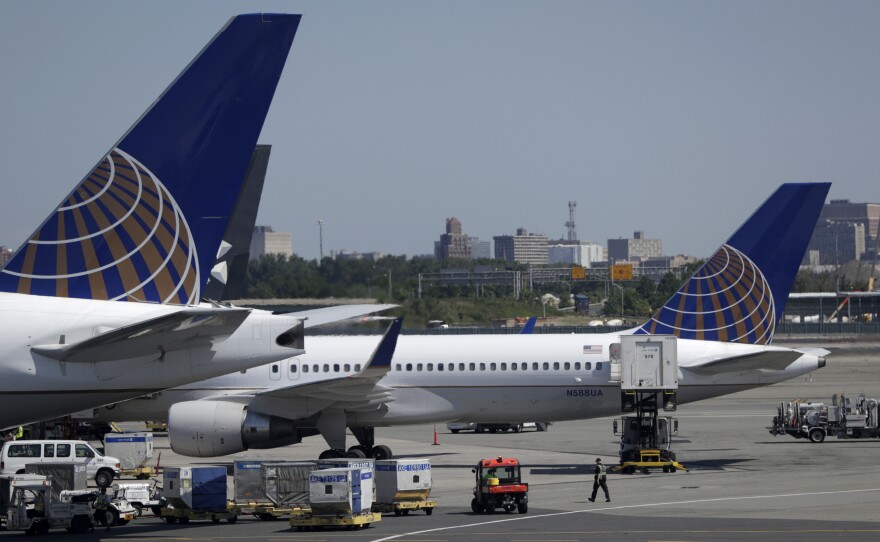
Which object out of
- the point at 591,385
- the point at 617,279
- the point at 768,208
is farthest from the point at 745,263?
the point at 617,279

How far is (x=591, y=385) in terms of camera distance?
3906 centimetres

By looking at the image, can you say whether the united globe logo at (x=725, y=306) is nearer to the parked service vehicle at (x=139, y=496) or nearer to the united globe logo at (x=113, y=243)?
the parked service vehicle at (x=139, y=496)

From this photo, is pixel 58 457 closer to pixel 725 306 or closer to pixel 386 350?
pixel 386 350

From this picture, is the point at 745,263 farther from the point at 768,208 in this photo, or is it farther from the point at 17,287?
the point at 17,287

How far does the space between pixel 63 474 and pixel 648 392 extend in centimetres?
1837

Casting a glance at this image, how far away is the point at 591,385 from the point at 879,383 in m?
44.5

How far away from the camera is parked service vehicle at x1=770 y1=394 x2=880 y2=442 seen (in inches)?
1797

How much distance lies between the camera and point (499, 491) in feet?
92.8

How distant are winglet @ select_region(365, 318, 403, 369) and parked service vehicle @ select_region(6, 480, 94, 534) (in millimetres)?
10843

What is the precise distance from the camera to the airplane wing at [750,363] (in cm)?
3747

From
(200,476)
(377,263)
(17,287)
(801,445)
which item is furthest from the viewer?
(377,263)

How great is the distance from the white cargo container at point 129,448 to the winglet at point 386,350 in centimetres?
797

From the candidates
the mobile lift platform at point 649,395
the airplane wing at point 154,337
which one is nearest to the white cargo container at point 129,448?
the mobile lift platform at point 649,395

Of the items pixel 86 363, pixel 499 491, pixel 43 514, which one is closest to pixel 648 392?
pixel 499 491
